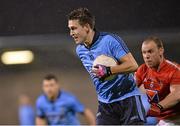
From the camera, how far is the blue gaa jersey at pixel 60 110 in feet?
8.02

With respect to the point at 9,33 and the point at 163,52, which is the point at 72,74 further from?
the point at 163,52

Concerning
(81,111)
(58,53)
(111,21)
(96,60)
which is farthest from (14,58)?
(96,60)

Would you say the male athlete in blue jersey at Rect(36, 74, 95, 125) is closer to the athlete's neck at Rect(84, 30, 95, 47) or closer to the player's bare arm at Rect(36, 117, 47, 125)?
the player's bare arm at Rect(36, 117, 47, 125)

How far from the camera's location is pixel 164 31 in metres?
2.15

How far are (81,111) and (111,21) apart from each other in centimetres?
55

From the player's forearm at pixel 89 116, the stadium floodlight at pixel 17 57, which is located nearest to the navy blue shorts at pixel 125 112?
the player's forearm at pixel 89 116

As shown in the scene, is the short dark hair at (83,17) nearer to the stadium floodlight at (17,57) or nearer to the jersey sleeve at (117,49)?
the jersey sleeve at (117,49)

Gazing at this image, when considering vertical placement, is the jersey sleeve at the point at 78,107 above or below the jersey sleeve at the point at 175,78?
below

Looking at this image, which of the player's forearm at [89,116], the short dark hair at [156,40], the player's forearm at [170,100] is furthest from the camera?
the player's forearm at [89,116]

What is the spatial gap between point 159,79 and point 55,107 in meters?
0.74

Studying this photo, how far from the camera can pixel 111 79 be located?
5.83ft

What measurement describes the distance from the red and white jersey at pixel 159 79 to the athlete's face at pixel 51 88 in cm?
66

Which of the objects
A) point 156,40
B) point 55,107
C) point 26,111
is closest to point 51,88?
point 55,107

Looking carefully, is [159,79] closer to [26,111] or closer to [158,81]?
[158,81]
